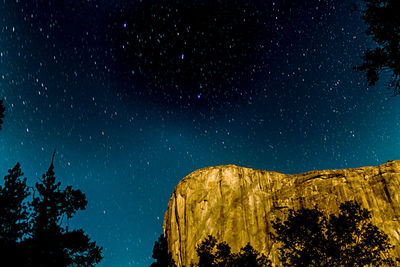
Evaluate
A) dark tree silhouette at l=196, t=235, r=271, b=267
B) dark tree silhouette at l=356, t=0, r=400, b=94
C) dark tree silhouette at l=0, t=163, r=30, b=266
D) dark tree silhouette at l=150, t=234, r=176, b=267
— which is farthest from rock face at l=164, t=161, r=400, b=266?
dark tree silhouette at l=356, t=0, r=400, b=94

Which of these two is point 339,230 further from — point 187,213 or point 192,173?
point 192,173

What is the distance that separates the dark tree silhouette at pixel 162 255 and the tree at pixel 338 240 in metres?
22.2

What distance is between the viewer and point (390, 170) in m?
39.4

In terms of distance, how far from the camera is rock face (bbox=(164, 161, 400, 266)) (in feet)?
125

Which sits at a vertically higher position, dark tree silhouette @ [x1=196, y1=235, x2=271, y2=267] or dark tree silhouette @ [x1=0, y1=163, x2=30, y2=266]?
dark tree silhouette @ [x1=0, y1=163, x2=30, y2=266]

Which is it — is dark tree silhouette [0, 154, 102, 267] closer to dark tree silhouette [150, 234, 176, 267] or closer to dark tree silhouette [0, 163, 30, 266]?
dark tree silhouette [0, 163, 30, 266]

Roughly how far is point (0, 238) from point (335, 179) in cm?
4876

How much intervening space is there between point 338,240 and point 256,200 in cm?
2963

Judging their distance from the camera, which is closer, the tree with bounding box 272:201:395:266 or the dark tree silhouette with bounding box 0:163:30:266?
the dark tree silhouette with bounding box 0:163:30:266

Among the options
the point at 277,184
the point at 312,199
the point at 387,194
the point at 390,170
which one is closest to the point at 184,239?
the point at 277,184

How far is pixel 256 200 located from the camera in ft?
142

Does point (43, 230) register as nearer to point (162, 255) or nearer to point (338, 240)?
point (338, 240)

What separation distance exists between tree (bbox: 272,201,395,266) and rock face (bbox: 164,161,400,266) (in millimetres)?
25680

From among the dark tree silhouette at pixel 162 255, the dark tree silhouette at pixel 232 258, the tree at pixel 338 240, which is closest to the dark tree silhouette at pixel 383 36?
the tree at pixel 338 240
